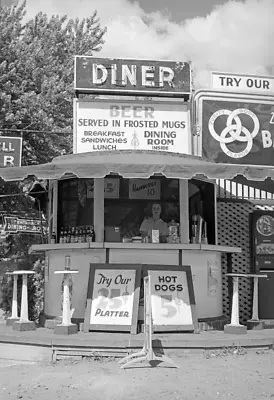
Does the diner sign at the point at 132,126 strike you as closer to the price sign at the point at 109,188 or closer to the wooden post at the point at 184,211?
the price sign at the point at 109,188

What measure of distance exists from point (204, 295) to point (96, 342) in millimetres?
2601

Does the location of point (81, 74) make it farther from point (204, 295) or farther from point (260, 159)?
point (204, 295)

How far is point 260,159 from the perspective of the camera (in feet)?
44.7

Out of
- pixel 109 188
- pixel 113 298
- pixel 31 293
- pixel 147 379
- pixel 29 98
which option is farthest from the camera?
pixel 29 98

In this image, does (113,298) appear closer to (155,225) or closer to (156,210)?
(155,225)

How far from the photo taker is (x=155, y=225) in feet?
31.4

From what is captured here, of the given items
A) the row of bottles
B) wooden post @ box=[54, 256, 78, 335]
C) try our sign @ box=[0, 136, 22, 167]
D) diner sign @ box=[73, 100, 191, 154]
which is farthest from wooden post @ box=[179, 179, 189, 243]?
try our sign @ box=[0, 136, 22, 167]

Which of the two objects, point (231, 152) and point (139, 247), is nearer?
point (139, 247)

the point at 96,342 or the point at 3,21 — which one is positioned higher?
the point at 3,21

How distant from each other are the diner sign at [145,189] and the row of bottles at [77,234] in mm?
1042

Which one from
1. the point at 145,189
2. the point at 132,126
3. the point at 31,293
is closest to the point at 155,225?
the point at 145,189

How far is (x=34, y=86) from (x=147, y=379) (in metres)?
16.3

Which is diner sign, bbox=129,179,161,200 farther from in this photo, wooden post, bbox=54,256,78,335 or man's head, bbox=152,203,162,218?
wooden post, bbox=54,256,78,335

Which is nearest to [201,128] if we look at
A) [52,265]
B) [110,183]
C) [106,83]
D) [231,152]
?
[231,152]
